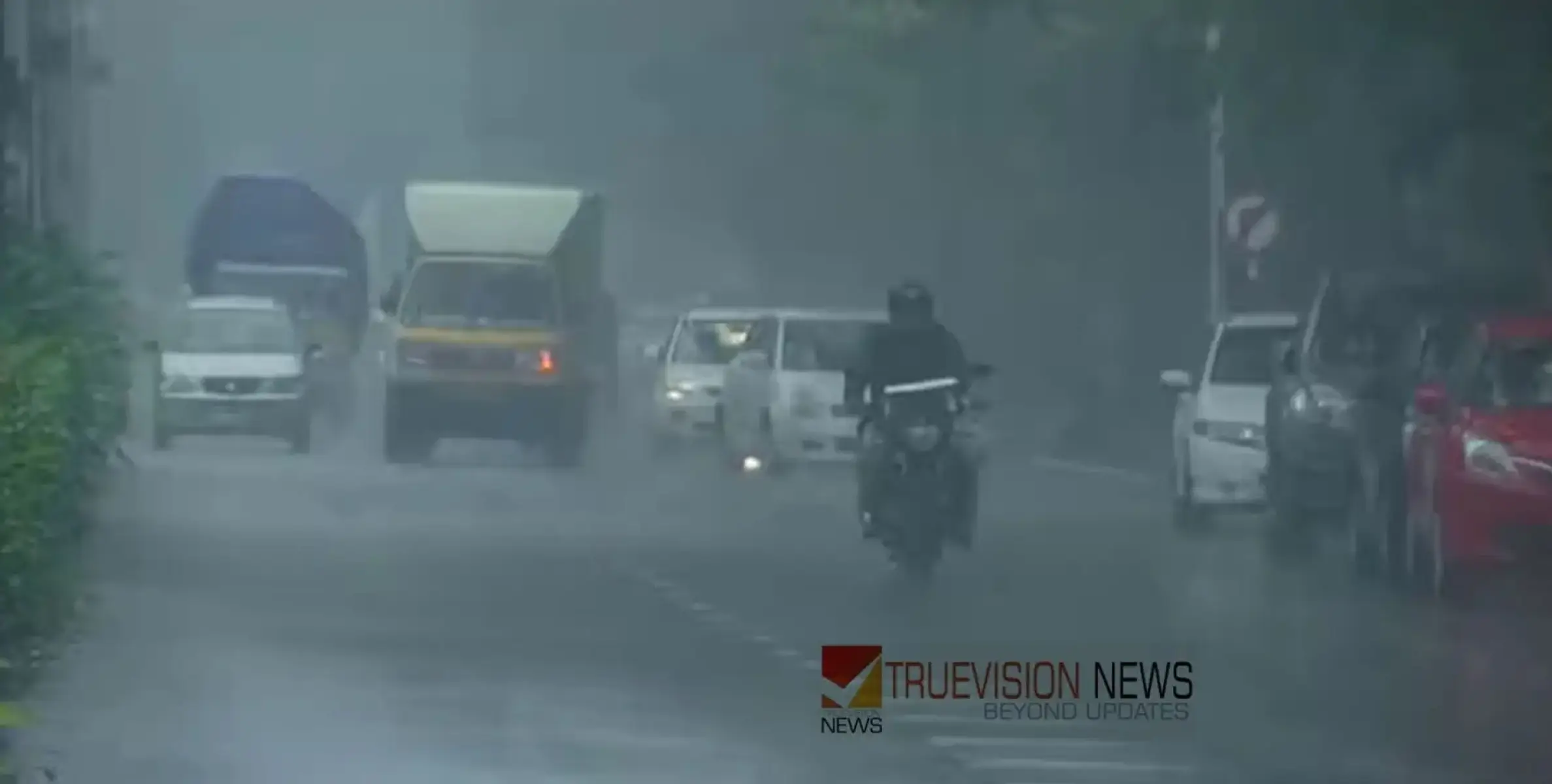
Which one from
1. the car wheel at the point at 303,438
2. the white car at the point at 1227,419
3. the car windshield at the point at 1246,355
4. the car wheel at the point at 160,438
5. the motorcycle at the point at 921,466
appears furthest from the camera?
the car wheel at the point at 303,438

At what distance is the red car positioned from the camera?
1733 cm

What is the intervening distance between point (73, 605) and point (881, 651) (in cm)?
404

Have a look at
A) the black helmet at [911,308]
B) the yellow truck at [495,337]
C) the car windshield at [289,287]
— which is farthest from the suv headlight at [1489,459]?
the car windshield at [289,287]

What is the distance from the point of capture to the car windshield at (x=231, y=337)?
27.8 metres

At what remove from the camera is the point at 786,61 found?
25047 millimetres

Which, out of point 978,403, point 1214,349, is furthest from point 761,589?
point 1214,349

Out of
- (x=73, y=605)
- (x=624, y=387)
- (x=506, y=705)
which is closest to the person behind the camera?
(x=506, y=705)

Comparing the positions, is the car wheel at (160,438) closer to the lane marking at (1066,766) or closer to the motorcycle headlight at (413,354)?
the motorcycle headlight at (413,354)

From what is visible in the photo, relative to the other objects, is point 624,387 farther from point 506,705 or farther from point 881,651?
point 506,705

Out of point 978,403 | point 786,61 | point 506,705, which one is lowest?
point 506,705

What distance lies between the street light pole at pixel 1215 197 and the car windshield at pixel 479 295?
19.3ft

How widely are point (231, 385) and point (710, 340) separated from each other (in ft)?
17.3

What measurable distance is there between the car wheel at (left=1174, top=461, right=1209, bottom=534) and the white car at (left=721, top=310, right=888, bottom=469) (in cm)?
247

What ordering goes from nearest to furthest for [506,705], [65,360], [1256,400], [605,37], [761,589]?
1. [506,705]
2. [65,360]
3. [761,589]
4. [1256,400]
5. [605,37]
